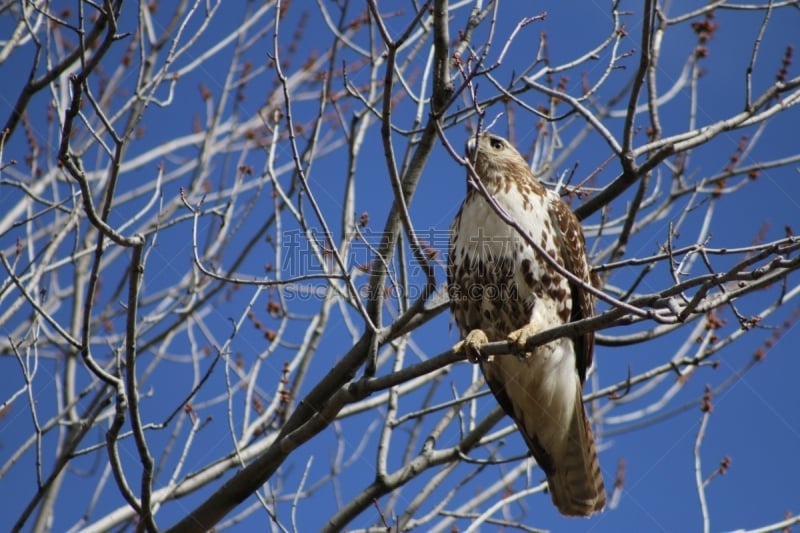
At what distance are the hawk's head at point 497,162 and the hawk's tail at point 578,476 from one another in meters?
1.22

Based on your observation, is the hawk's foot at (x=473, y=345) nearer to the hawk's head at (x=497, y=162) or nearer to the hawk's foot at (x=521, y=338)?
the hawk's foot at (x=521, y=338)

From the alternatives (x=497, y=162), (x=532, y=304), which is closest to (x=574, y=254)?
(x=532, y=304)

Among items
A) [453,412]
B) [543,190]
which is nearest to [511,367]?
[453,412]

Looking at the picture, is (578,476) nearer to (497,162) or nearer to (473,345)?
(473,345)

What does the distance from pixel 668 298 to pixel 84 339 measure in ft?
6.60

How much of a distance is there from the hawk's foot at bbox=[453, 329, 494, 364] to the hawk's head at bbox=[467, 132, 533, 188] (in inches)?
34.7

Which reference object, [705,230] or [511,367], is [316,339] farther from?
[705,230]

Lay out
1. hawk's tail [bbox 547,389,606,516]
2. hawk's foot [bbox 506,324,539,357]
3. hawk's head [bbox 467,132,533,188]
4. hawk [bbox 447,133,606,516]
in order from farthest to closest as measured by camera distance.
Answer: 1. hawk's head [bbox 467,132,533,188]
2. hawk's tail [bbox 547,389,606,516]
3. hawk [bbox 447,133,606,516]
4. hawk's foot [bbox 506,324,539,357]

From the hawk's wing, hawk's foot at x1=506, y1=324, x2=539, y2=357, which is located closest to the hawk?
the hawk's wing

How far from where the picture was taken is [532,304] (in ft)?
14.1

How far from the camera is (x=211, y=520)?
11.9ft

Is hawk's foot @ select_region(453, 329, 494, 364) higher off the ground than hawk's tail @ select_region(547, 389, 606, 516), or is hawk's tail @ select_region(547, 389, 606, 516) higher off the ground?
hawk's foot @ select_region(453, 329, 494, 364)

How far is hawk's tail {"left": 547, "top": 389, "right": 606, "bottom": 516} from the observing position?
4.53 meters

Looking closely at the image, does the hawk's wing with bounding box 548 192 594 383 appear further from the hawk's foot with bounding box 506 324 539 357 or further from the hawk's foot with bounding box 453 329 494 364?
the hawk's foot with bounding box 453 329 494 364
